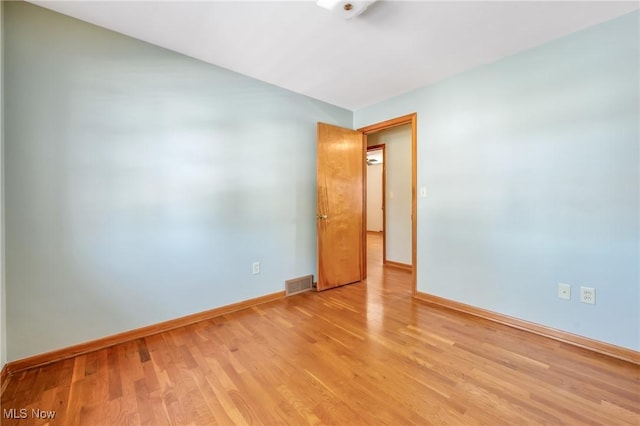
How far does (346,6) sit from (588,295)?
269 centimetres

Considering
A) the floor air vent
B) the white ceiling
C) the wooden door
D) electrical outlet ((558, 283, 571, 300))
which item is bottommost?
the floor air vent

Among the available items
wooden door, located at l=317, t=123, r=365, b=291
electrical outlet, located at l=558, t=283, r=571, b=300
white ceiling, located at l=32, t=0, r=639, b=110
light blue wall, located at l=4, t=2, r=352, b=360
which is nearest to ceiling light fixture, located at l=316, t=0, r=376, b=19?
white ceiling, located at l=32, t=0, r=639, b=110

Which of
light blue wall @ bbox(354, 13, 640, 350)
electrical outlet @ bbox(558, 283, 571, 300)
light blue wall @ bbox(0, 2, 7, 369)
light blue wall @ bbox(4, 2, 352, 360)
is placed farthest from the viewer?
electrical outlet @ bbox(558, 283, 571, 300)

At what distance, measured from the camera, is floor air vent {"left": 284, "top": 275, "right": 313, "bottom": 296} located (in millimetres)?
3047

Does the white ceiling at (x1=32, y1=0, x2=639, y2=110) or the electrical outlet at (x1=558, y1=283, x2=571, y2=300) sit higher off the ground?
the white ceiling at (x1=32, y1=0, x2=639, y2=110)

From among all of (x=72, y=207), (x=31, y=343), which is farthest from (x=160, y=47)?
(x=31, y=343)

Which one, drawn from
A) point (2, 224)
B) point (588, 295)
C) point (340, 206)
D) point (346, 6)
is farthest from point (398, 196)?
point (2, 224)

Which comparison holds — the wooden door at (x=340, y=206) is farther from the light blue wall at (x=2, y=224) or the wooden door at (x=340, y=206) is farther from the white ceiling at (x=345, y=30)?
the light blue wall at (x=2, y=224)

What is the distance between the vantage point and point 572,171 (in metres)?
2.02

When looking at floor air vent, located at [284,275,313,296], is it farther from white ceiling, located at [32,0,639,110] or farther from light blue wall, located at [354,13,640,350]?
white ceiling, located at [32,0,639,110]

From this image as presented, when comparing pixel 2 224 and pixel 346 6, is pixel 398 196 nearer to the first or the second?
pixel 346 6

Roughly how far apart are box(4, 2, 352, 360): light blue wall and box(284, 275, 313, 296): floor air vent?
0.24 meters

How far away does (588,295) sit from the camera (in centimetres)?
196

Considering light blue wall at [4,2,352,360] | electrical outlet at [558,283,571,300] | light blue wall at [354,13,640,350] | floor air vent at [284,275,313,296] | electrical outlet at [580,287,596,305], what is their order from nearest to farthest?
1. light blue wall at [4,2,352,360]
2. light blue wall at [354,13,640,350]
3. electrical outlet at [580,287,596,305]
4. electrical outlet at [558,283,571,300]
5. floor air vent at [284,275,313,296]
